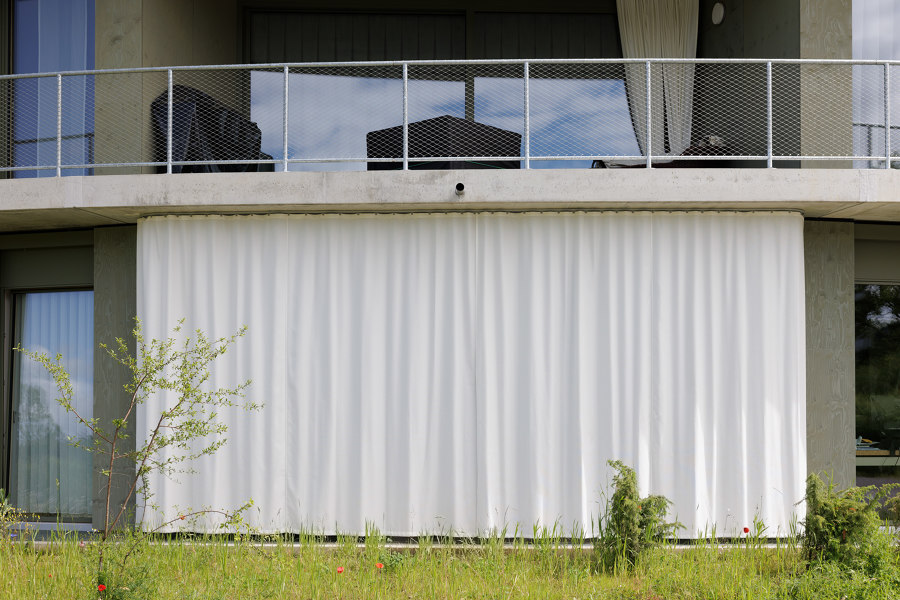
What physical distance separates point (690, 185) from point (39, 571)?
20.1 feet

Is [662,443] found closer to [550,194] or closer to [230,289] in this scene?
[550,194]

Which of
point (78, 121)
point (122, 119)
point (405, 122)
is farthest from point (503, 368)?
point (78, 121)

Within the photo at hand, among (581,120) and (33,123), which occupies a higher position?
(33,123)

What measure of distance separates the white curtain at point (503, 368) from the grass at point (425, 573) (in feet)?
1.74

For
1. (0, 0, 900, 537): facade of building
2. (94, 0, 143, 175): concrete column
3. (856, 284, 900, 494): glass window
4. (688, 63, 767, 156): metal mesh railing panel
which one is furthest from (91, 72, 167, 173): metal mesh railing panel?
(856, 284, 900, 494): glass window

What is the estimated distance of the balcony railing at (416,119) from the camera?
7613 millimetres

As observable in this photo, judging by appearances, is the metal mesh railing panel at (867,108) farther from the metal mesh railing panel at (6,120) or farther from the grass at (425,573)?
the metal mesh railing panel at (6,120)

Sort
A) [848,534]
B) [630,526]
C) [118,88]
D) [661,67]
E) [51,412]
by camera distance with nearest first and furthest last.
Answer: [848,534], [630,526], [118,88], [51,412], [661,67]

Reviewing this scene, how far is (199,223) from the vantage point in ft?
24.8

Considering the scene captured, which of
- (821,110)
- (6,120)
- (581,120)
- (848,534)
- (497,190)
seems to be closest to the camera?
(848,534)

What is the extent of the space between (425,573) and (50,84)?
21.7 ft

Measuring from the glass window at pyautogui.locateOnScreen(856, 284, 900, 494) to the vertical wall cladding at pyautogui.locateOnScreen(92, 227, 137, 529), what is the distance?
7.42 m

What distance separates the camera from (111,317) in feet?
27.0

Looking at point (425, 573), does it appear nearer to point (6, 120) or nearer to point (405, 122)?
point (405, 122)
